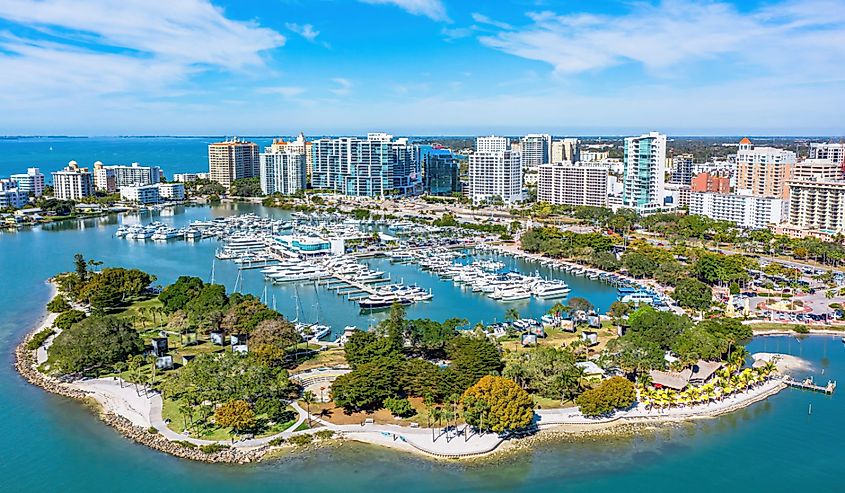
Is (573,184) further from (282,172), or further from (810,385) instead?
(810,385)

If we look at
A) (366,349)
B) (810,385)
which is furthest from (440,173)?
(810,385)

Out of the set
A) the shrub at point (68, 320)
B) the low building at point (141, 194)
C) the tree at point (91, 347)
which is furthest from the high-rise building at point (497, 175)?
the tree at point (91, 347)

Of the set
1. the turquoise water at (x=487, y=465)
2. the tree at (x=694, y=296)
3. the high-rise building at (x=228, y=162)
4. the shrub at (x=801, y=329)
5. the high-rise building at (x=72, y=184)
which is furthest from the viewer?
the high-rise building at (x=228, y=162)

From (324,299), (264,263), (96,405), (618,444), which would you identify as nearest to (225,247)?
(264,263)

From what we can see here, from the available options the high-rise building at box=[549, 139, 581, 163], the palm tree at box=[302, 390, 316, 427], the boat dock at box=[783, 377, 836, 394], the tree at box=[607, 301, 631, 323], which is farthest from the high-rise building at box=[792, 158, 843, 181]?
the high-rise building at box=[549, 139, 581, 163]

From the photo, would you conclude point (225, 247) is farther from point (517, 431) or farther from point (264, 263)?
point (517, 431)

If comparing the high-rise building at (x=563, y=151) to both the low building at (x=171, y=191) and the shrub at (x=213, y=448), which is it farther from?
the shrub at (x=213, y=448)
